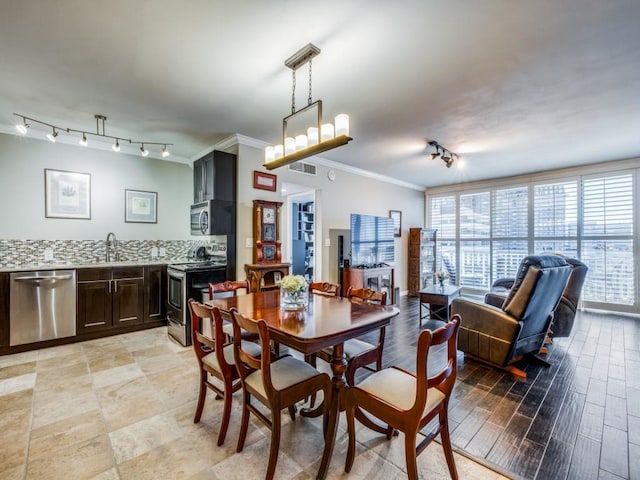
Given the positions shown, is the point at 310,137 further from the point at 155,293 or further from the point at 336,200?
the point at 155,293

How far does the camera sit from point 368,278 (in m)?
5.10

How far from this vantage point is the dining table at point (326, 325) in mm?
1605

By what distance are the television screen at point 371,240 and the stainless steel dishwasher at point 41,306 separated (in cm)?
401

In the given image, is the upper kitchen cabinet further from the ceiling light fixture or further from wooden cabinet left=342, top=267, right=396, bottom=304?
wooden cabinet left=342, top=267, right=396, bottom=304

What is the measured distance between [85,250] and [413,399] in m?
4.70

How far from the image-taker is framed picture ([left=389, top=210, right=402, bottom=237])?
6.55 metres

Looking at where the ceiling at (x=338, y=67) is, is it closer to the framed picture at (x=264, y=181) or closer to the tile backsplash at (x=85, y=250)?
the framed picture at (x=264, y=181)

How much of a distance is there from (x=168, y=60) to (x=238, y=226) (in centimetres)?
211

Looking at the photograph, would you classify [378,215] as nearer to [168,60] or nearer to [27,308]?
[168,60]

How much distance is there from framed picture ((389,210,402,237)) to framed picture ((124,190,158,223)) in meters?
Result: 4.62

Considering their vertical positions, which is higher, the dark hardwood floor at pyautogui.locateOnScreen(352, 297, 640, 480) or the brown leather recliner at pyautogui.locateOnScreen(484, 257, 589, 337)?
the brown leather recliner at pyautogui.locateOnScreen(484, 257, 589, 337)

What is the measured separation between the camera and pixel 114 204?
440 cm

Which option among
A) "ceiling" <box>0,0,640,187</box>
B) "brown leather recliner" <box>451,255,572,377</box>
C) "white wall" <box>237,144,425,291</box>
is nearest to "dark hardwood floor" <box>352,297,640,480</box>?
"brown leather recliner" <box>451,255,572,377</box>

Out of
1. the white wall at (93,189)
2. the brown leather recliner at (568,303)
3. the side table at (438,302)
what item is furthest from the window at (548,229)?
the white wall at (93,189)
